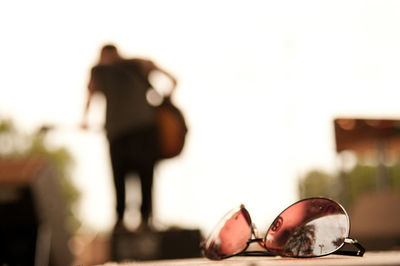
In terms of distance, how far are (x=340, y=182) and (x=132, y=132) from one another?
12.2 ft

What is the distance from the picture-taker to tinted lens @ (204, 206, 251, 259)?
5.33 ft

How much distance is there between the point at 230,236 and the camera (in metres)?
1.68

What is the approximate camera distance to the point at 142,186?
4.13 meters

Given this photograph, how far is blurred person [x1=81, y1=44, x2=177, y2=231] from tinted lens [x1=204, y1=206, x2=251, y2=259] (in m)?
2.25

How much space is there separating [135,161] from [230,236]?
8.08ft

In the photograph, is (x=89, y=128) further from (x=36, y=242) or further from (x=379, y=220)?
(x=379, y=220)

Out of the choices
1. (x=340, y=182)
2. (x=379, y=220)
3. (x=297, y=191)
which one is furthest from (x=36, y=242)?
(x=297, y=191)

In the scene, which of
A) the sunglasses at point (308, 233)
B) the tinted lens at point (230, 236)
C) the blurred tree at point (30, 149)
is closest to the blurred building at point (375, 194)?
the tinted lens at point (230, 236)

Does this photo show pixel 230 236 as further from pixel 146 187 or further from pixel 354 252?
pixel 146 187

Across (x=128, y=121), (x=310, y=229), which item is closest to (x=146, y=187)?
(x=128, y=121)

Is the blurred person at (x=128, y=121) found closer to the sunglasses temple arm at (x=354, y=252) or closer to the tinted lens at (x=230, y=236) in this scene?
the tinted lens at (x=230, y=236)

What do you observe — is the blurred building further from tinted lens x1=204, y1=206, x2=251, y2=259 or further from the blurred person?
tinted lens x1=204, y1=206, x2=251, y2=259

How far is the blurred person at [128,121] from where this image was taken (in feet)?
13.4

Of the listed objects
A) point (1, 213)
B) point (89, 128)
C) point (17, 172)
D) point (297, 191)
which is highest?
point (89, 128)
